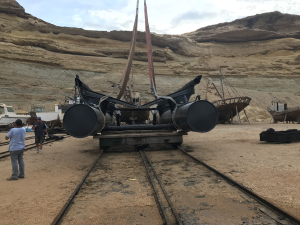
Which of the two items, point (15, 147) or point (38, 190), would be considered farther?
point (15, 147)

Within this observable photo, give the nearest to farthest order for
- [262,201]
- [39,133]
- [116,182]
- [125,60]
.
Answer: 1. [262,201]
2. [116,182]
3. [39,133]
4. [125,60]

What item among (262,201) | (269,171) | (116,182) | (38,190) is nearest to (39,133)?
(38,190)

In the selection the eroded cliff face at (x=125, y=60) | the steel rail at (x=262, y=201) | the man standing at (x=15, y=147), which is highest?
the eroded cliff face at (x=125, y=60)

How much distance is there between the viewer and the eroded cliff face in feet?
120

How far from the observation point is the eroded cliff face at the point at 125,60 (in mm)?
36719

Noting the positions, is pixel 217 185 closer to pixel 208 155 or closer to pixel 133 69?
pixel 208 155

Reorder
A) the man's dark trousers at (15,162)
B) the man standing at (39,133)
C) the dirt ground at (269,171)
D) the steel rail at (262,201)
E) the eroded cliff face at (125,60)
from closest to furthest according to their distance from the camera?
the steel rail at (262,201)
the dirt ground at (269,171)
the man's dark trousers at (15,162)
the man standing at (39,133)
the eroded cliff face at (125,60)

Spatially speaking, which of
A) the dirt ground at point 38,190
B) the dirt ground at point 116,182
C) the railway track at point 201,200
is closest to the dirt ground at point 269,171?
the dirt ground at point 116,182

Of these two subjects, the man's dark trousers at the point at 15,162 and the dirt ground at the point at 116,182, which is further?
the man's dark trousers at the point at 15,162

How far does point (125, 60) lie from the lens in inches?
1873

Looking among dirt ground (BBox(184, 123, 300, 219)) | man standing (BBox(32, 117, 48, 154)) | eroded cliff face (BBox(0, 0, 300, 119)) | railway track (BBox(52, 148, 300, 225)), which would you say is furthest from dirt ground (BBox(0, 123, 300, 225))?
eroded cliff face (BBox(0, 0, 300, 119))

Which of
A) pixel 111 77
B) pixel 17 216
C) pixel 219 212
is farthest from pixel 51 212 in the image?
pixel 111 77

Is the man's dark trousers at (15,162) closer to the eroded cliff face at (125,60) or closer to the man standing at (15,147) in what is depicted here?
the man standing at (15,147)

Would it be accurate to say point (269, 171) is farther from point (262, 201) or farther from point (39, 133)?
point (39, 133)
